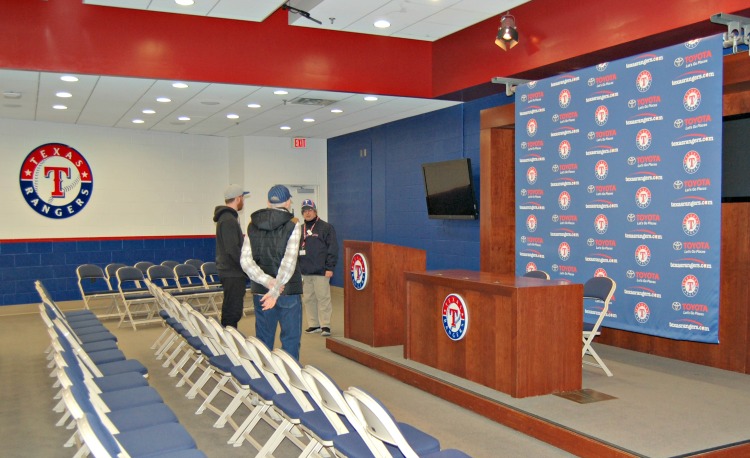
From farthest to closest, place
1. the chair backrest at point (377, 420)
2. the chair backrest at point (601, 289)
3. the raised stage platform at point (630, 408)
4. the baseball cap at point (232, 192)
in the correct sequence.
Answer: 1. the baseball cap at point (232, 192)
2. the chair backrest at point (601, 289)
3. the raised stage platform at point (630, 408)
4. the chair backrest at point (377, 420)

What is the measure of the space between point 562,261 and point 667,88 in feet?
6.68

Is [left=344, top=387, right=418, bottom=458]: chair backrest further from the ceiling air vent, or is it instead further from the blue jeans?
the ceiling air vent

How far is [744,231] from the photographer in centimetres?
561

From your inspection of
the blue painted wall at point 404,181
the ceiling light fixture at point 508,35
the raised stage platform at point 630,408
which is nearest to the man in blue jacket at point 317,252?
the blue painted wall at point 404,181

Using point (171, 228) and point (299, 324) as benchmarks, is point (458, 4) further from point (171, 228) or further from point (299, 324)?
point (171, 228)

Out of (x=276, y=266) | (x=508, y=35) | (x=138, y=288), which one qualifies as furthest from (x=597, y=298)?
(x=138, y=288)

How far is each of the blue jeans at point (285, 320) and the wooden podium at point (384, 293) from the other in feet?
5.21

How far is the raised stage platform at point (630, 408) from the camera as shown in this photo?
3.77m

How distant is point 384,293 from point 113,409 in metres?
3.47

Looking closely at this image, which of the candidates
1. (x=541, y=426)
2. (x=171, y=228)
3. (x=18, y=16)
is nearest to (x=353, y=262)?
(x=541, y=426)

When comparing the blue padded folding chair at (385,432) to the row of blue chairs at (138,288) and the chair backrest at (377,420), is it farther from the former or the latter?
the row of blue chairs at (138,288)

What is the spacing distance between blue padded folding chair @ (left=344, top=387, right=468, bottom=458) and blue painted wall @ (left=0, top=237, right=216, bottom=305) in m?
9.05

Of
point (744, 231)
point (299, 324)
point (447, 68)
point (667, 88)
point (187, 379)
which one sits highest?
point (447, 68)

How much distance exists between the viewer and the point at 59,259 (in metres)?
10.5
